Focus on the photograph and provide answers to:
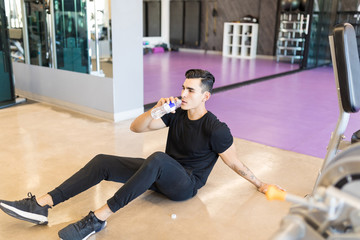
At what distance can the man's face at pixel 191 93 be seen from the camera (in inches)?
88.1

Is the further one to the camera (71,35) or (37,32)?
(37,32)

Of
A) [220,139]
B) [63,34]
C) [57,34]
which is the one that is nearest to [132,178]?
[220,139]

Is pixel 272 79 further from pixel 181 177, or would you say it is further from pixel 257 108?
pixel 181 177

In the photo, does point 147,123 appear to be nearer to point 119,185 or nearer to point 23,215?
point 119,185

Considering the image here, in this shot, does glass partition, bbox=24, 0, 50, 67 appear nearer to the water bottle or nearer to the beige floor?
the beige floor

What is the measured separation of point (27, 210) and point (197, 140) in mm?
1094

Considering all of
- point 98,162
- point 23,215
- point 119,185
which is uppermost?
point 98,162

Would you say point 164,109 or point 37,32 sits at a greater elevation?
point 37,32

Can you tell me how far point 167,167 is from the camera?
6.91 feet

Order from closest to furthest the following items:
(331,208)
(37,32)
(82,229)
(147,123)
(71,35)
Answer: (331,208), (82,229), (147,123), (71,35), (37,32)

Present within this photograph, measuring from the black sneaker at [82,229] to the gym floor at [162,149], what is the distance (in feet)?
0.28

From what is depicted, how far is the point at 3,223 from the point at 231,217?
143cm

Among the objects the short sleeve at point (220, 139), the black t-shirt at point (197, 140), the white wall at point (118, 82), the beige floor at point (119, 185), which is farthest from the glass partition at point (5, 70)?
the short sleeve at point (220, 139)

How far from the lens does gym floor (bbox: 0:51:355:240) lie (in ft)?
7.32
